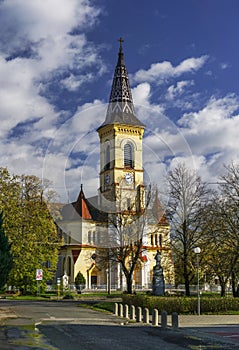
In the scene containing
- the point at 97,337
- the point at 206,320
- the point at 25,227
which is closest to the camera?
the point at 97,337

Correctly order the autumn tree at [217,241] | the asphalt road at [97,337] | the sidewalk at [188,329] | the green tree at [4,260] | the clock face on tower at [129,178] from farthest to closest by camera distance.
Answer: the clock face on tower at [129,178] → the autumn tree at [217,241] → the green tree at [4,260] → the sidewalk at [188,329] → the asphalt road at [97,337]

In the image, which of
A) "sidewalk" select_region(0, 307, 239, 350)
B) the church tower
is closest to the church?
the church tower

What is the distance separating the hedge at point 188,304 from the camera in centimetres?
2750

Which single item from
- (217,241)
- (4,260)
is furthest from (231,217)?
(4,260)

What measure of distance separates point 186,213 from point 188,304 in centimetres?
902

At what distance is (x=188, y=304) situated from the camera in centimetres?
2767

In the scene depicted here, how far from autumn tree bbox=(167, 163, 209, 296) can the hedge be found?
640 centimetres

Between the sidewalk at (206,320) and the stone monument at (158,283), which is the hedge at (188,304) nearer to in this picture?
the sidewalk at (206,320)

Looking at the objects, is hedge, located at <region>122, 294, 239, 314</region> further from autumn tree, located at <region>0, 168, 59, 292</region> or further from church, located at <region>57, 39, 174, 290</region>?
autumn tree, located at <region>0, 168, 59, 292</region>

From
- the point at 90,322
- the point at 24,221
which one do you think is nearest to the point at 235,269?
the point at 90,322

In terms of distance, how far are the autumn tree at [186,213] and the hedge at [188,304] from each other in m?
6.40

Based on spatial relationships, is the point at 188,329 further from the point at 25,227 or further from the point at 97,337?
the point at 25,227

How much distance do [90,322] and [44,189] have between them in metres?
28.1

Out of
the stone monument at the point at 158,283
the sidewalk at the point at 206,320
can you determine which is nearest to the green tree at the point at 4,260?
the stone monument at the point at 158,283
